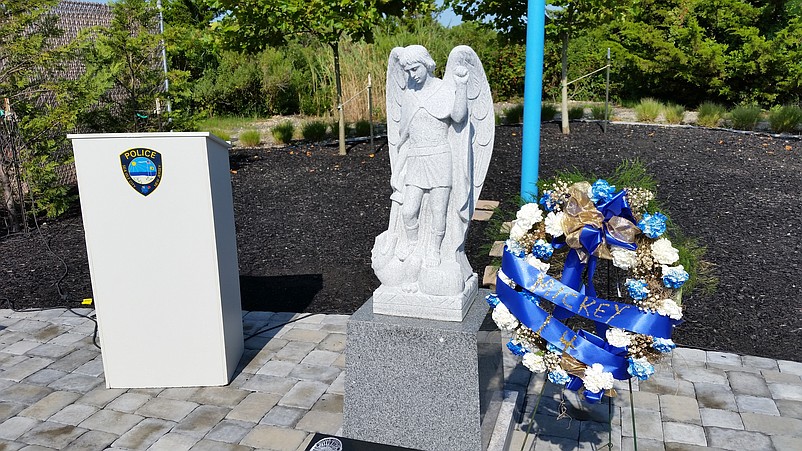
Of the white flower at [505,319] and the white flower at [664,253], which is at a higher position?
the white flower at [664,253]

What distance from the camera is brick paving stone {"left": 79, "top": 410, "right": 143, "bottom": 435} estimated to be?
3938 millimetres

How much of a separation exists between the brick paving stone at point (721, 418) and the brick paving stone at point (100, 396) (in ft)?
12.2

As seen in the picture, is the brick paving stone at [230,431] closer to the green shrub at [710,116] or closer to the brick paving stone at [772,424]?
the brick paving stone at [772,424]

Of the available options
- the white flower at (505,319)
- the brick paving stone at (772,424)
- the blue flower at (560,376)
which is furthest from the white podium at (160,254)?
the brick paving stone at (772,424)

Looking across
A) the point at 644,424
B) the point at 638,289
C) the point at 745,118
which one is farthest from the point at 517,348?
the point at 745,118

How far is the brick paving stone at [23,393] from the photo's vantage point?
14.0 ft

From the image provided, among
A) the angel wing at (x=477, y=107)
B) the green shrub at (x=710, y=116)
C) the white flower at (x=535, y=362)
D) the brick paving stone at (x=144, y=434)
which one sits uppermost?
the angel wing at (x=477, y=107)

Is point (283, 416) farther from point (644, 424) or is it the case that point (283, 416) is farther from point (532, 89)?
point (532, 89)

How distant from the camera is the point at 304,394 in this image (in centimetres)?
432

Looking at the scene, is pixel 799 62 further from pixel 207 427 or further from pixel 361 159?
pixel 207 427

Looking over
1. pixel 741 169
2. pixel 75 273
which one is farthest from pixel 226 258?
pixel 741 169

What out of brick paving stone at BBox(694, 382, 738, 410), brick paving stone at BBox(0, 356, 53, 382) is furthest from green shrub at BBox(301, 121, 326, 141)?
brick paving stone at BBox(694, 382, 738, 410)

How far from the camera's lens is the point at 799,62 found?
1358 cm

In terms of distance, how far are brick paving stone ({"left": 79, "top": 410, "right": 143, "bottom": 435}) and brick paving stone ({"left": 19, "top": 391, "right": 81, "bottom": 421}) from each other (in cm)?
28
